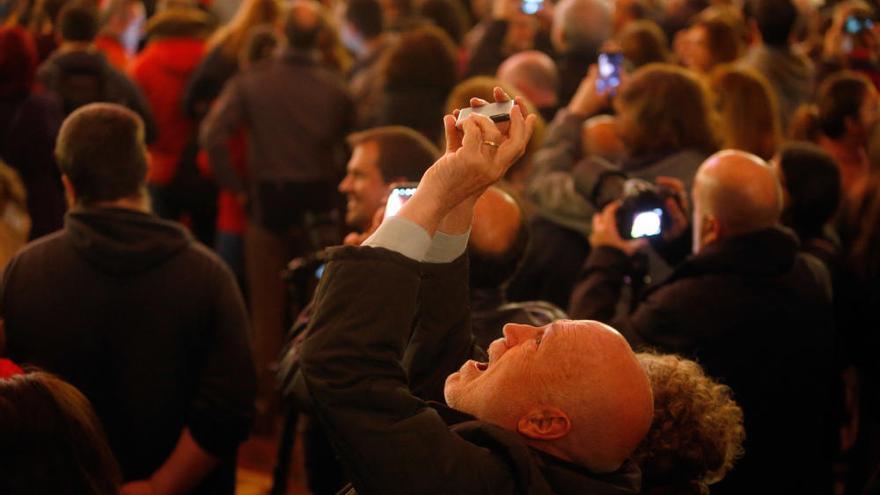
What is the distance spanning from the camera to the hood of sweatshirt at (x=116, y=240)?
2.61m

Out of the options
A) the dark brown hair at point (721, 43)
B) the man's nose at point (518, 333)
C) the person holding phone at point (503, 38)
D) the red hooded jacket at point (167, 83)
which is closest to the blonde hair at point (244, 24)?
the red hooded jacket at point (167, 83)

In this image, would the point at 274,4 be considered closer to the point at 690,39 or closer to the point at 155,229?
the point at 690,39

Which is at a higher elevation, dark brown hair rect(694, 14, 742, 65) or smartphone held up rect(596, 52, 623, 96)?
smartphone held up rect(596, 52, 623, 96)

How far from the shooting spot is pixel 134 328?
104 inches

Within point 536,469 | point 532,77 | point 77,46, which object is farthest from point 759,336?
point 77,46

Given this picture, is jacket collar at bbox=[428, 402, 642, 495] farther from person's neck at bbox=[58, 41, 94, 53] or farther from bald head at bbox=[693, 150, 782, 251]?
person's neck at bbox=[58, 41, 94, 53]

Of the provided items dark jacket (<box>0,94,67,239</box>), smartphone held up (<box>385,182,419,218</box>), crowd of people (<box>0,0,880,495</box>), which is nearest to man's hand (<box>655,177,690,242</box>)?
crowd of people (<box>0,0,880,495</box>)

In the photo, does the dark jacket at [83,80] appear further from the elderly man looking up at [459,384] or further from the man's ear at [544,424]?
the man's ear at [544,424]

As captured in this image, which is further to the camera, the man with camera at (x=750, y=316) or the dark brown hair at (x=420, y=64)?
the dark brown hair at (x=420, y=64)

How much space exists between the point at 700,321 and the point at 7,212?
1.85 m

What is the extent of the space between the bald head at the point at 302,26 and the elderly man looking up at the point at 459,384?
3230mm

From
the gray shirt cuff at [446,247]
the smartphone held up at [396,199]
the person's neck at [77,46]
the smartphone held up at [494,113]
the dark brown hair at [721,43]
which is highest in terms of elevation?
the smartphone held up at [494,113]

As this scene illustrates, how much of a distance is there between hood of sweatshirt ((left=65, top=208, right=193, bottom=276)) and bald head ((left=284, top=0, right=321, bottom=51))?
2312 mm

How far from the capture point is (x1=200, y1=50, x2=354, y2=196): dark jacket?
483 centimetres
